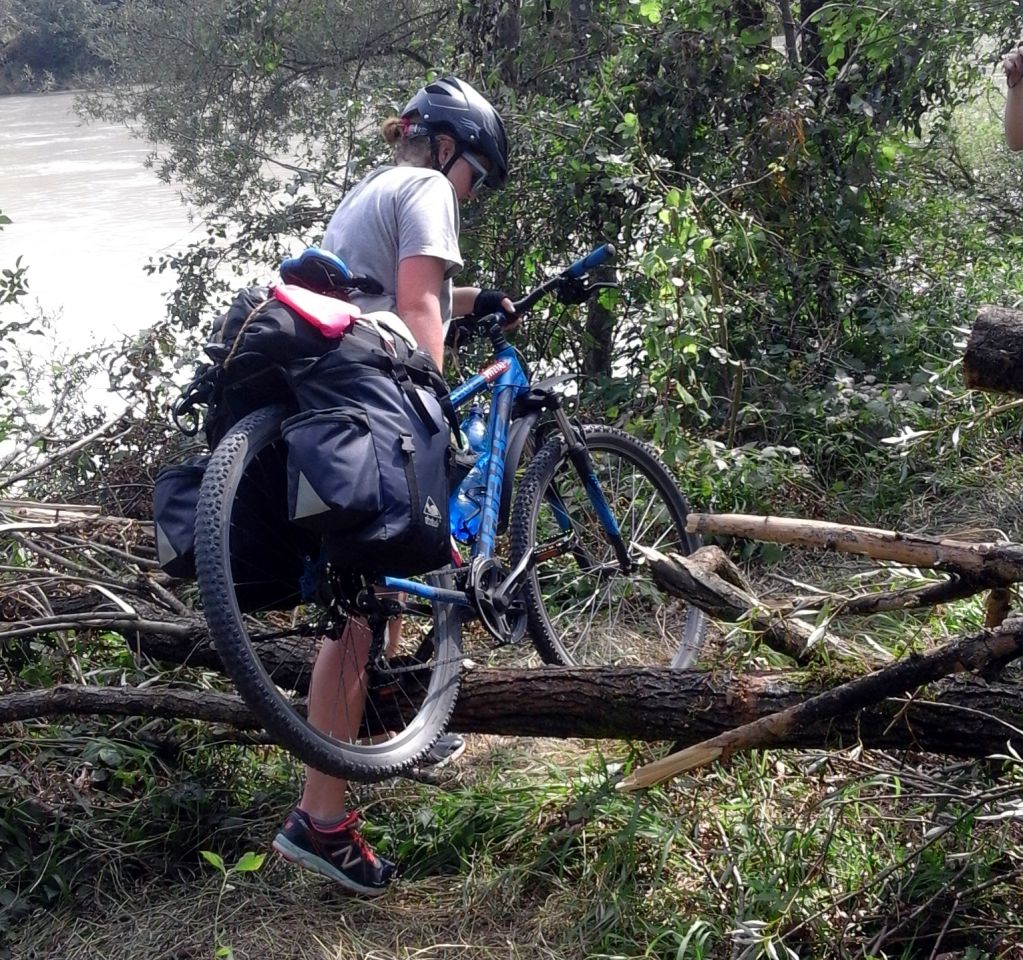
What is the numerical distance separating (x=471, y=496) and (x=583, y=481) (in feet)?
1.41

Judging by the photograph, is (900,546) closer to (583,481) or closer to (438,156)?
(583,481)

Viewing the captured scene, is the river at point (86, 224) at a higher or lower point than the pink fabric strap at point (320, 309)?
lower

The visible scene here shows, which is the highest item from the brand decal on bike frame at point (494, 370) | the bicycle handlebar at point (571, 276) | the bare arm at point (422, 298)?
the bare arm at point (422, 298)

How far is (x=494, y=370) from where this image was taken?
11.1ft

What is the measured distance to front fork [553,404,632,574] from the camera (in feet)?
11.6

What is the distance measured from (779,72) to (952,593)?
319 cm

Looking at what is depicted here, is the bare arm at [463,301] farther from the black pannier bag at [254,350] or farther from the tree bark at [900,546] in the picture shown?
the tree bark at [900,546]

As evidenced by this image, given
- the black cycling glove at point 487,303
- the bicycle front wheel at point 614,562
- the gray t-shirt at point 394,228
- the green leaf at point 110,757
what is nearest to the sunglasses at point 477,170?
the gray t-shirt at point 394,228

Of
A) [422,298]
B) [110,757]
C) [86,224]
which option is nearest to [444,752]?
[110,757]

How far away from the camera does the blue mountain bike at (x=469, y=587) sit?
2553 millimetres

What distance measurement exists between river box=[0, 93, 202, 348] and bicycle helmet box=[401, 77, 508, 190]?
9.85 feet

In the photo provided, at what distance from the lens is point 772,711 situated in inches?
106

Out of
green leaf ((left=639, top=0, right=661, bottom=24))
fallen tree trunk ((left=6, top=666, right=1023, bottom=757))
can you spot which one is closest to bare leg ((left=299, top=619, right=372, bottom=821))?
fallen tree trunk ((left=6, top=666, right=1023, bottom=757))

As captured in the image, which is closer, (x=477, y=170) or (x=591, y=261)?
(x=477, y=170)
